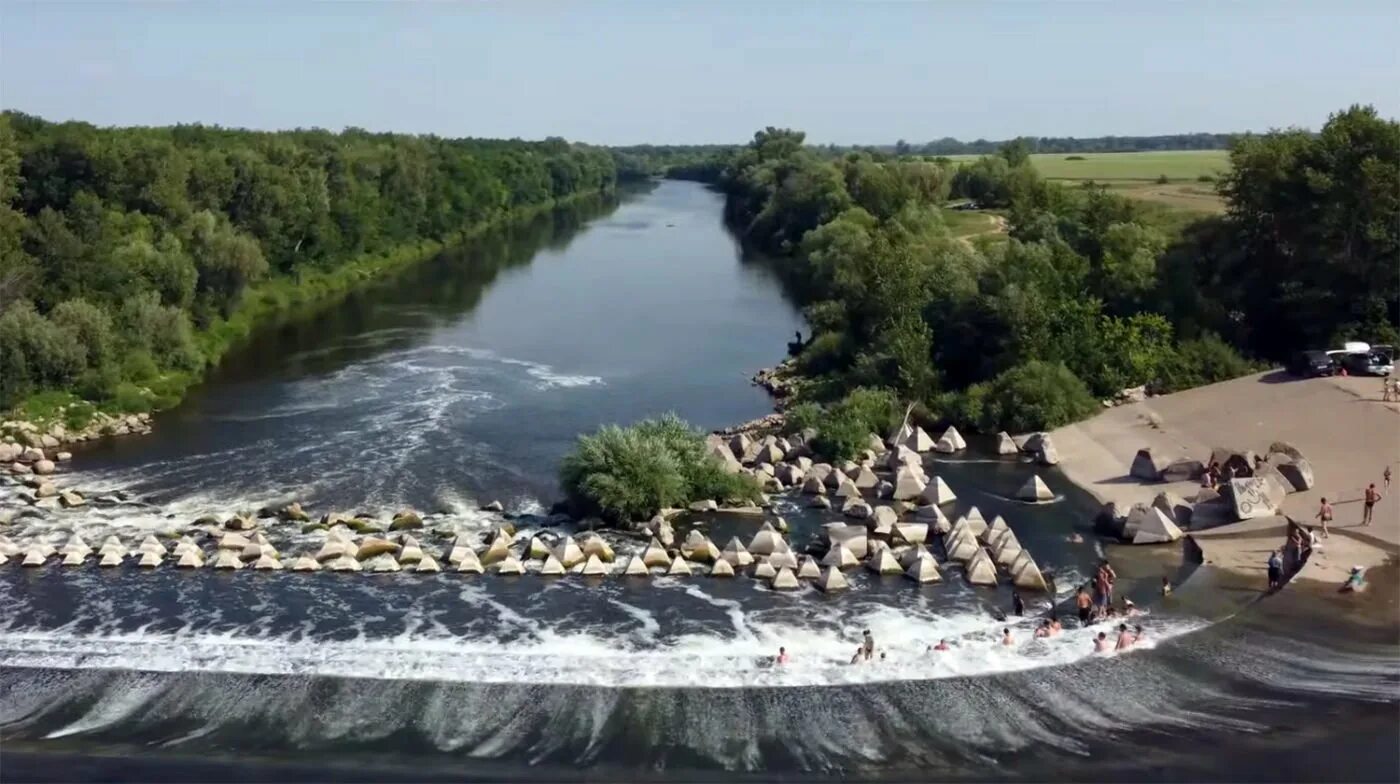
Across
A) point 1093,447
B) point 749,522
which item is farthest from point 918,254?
point 749,522

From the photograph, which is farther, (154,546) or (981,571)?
(154,546)

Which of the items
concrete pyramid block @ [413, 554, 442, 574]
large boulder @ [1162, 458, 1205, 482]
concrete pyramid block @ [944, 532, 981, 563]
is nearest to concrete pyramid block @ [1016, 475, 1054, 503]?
large boulder @ [1162, 458, 1205, 482]

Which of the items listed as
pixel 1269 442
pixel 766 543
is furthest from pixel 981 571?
pixel 1269 442

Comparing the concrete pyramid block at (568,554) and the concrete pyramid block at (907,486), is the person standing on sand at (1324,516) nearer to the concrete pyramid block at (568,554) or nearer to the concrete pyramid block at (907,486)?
the concrete pyramid block at (907,486)

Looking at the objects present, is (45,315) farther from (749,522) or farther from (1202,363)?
(1202,363)

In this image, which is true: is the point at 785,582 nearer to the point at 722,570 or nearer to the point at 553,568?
the point at 722,570

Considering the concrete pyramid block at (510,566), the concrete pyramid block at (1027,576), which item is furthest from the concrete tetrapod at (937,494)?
the concrete pyramid block at (510,566)
